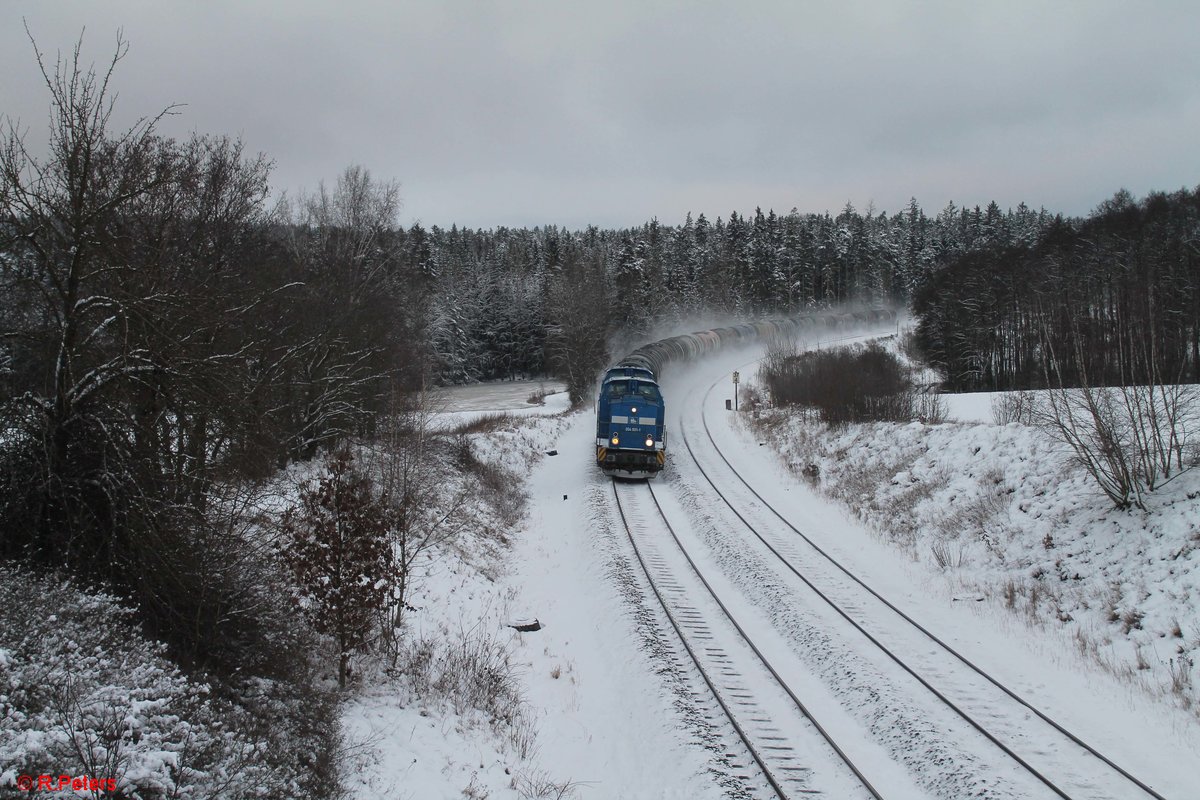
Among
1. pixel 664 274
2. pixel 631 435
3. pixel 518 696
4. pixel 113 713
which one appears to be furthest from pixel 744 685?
pixel 664 274

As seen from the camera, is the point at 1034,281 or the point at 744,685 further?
the point at 1034,281

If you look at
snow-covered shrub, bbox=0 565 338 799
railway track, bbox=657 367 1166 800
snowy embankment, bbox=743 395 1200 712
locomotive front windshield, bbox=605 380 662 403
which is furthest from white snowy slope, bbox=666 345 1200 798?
locomotive front windshield, bbox=605 380 662 403

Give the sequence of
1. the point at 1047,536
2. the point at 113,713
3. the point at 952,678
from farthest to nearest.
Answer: the point at 1047,536 → the point at 952,678 → the point at 113,713

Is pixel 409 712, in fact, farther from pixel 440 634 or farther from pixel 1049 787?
pixel 1049 787

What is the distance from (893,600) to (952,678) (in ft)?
9.89

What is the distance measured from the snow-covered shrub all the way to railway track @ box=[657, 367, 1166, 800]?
7.84 metres

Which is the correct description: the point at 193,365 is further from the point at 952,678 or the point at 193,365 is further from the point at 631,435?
the point at 631,435

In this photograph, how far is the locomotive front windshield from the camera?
2267cm

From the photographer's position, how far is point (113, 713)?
16.1 feet

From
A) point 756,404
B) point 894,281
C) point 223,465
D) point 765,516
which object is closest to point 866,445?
point 765,516

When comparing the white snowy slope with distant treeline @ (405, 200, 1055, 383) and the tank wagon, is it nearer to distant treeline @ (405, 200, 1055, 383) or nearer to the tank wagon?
the tank wagon

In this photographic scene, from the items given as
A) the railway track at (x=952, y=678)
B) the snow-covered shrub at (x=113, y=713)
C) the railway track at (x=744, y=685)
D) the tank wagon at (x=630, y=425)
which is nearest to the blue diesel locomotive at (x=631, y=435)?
the tank wagon at (x=630, y=425)

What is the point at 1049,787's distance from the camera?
23.3ft

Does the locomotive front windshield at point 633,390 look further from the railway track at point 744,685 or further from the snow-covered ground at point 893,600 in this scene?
the railway track at point 744,685
